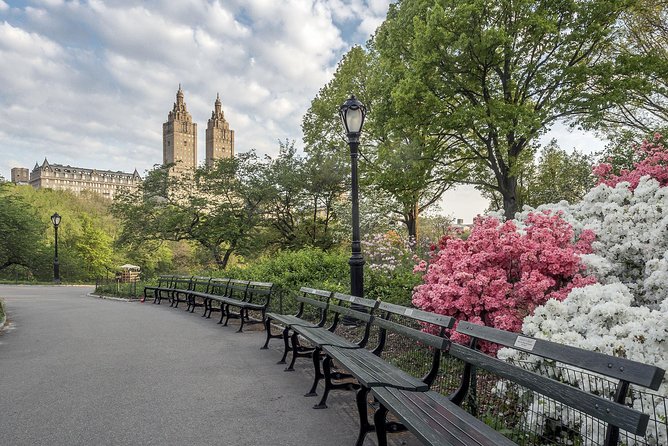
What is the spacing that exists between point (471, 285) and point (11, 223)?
43764 millimetres

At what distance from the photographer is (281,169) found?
2706 cm

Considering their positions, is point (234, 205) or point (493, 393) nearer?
point (493, 393)

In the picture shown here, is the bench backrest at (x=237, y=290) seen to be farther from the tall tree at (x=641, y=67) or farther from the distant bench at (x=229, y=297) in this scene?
the tall tree at (x=641, y=67)

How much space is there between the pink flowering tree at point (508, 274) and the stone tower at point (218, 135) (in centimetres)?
15832

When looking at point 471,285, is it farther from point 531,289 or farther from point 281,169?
point 281,169

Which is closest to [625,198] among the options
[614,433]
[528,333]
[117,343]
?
[528,333]

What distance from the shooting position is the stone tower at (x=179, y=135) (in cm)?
16588

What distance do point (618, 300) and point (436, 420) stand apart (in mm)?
1979

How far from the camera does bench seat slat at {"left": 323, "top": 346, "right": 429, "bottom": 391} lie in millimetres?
3719

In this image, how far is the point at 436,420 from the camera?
3020mm

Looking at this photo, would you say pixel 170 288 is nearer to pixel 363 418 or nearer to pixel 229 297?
pixel 229 297

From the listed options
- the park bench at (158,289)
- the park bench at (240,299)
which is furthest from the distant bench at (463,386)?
the park bench at (158,289)

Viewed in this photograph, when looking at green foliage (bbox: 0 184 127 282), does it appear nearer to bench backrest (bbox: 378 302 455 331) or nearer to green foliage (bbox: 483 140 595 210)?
green foliage (bbox: 483 140 595 210)

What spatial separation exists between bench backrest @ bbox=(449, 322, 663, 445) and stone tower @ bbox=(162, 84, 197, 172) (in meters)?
170
